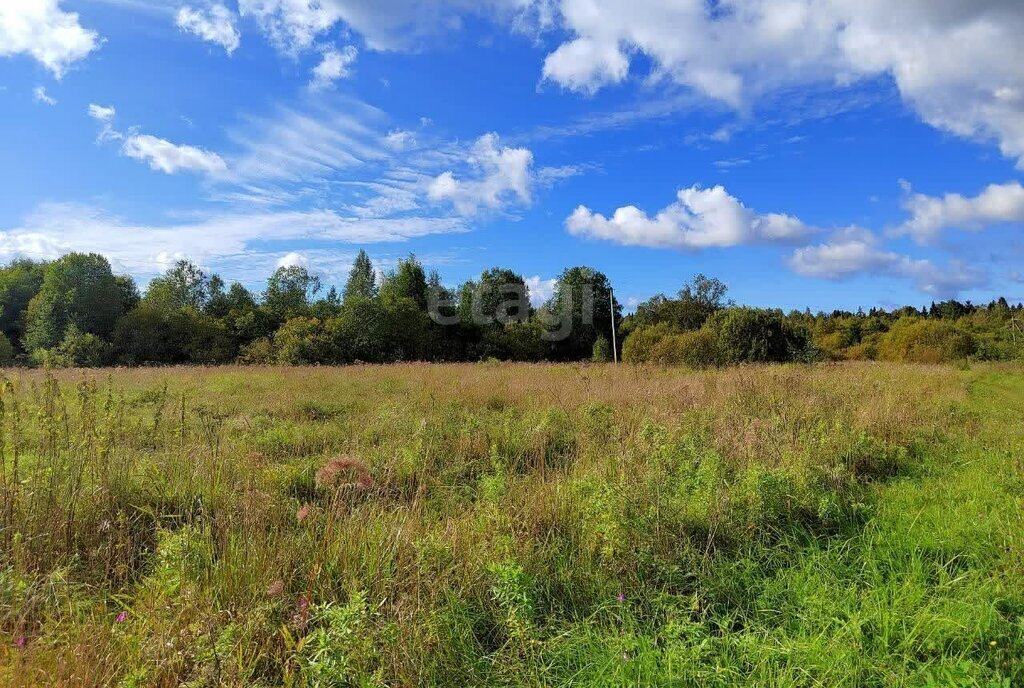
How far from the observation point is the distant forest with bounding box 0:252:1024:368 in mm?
28516

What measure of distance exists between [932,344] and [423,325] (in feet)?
114

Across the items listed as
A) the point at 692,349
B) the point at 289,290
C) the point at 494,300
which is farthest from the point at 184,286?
the point at 692,349

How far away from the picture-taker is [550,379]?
12914mm

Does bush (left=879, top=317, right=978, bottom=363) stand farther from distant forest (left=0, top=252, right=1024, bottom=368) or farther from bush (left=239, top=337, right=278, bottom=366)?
bush (left=239, top=337, right=278, bottom=366)

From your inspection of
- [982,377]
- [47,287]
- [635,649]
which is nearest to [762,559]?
[635,649]

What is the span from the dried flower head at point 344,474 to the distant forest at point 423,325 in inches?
779

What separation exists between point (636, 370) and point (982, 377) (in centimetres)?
1174

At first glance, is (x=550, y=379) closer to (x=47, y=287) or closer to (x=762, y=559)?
(x=762, y=559)

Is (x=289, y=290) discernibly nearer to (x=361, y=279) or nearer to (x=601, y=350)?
(x=361, y=279)

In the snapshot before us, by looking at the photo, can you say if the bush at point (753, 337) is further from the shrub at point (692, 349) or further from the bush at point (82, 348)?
the bush at point (82, 348)

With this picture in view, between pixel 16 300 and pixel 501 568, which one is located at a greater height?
pixel 16 300

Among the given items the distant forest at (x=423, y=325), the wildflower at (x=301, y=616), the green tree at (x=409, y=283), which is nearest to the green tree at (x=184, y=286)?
the distant forest at (x=423, y=325)

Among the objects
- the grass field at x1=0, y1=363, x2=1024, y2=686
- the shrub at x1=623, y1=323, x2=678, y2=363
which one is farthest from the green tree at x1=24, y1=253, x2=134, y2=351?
the grass field at x1=0, y1=363, x2=1024, y2=686

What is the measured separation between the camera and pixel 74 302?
34156mm
